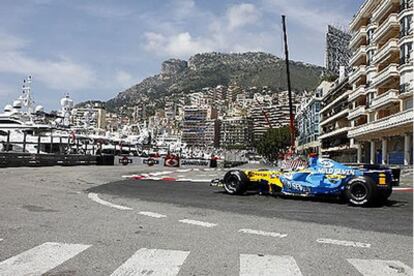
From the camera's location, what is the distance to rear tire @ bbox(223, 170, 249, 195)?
14281 mm

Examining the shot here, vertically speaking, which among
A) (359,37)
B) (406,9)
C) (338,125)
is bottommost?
(338,125)

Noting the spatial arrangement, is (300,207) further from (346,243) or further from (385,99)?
(385,99)

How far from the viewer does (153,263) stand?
564 cm

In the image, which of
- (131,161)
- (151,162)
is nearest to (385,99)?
(151,162)

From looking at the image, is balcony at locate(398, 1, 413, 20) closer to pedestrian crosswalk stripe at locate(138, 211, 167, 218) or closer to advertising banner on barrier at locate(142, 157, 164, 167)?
advertising banner on barrier at locate(142, 157, 164, 167)

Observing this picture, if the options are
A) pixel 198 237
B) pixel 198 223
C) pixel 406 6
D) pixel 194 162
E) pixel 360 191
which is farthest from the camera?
pixel 194 162

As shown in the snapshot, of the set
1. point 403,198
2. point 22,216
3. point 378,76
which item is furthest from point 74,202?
point 378,76

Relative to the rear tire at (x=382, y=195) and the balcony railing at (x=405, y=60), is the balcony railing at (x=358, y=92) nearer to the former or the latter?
the balcony railing at (x=405, y=60)

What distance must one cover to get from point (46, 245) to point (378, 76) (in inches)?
2054

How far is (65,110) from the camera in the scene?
77375mm

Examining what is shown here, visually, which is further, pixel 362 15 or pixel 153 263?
pixel 362 15

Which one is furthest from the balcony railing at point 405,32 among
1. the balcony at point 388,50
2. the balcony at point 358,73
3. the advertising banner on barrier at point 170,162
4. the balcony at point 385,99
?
the advertising banner on barrier at point 170,162

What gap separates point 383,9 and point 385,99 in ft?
35.0

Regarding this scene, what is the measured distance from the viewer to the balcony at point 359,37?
62.4 m
